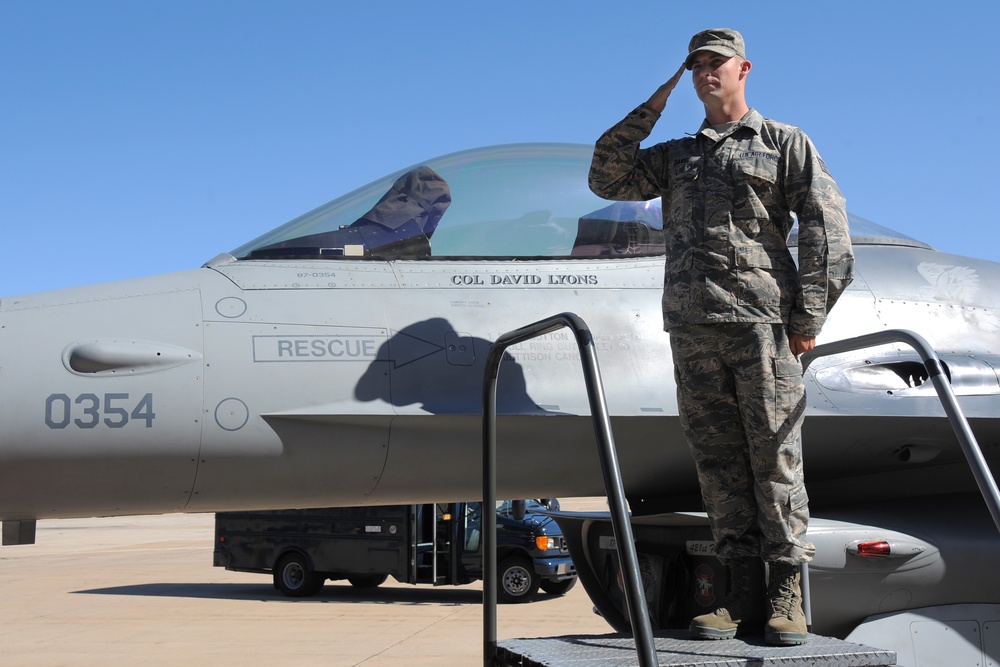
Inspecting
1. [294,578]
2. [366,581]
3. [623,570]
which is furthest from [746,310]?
[366,581]

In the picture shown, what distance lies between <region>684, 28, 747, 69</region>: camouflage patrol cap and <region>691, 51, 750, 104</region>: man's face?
0.05 ft

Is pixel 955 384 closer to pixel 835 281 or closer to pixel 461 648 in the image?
pixel 835 281

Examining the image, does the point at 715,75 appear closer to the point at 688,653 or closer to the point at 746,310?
the point at 746,310

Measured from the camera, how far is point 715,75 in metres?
3.57

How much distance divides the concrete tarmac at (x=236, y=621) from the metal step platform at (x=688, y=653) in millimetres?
7091

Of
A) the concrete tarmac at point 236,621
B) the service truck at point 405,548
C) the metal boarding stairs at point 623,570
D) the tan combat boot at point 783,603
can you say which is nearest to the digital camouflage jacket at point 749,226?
the metal boarding stairs at point 623,570

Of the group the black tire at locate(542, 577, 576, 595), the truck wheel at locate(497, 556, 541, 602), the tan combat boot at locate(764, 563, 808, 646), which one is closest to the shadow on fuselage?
the tan combat boot at locate(764, 563, 808, 646)

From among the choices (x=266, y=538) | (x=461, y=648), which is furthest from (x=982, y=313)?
(x=266, y=538)

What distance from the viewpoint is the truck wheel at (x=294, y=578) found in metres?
16.5

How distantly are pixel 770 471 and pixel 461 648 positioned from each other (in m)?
8.29

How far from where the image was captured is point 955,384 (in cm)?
467

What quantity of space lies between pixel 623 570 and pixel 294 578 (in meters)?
15.0

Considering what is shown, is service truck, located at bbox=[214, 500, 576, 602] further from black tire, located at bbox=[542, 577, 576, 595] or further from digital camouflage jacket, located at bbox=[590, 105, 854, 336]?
digital camouflage jacket, located at bbox=[590, 105, 854, 336]

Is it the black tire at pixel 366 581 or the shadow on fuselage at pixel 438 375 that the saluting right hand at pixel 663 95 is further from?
the black tire at pixel 366 581
